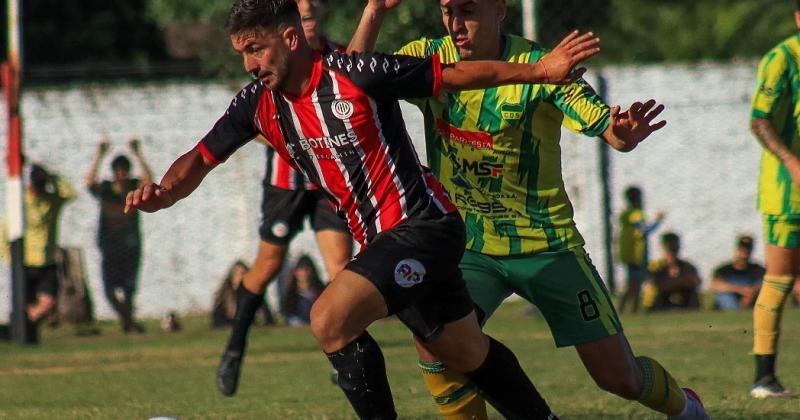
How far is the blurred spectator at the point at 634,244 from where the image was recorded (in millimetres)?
15906

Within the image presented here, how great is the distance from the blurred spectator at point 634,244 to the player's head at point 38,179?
6.45 meters

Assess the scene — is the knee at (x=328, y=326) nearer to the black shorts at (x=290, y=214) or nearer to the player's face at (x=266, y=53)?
the player's face at (x=266, y=53)

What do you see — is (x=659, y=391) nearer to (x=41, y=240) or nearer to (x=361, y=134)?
(x=361, y=134)

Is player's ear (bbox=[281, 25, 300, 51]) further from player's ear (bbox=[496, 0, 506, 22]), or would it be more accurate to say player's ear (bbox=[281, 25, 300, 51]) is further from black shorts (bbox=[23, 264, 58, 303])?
black shorts (bbox=[23, 264, 58, 303])

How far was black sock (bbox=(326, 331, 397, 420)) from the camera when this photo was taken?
5.15 meters

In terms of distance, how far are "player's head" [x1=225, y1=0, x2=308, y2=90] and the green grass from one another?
2.63 metres

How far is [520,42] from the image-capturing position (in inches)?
237

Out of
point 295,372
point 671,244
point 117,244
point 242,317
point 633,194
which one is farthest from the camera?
point 633,194

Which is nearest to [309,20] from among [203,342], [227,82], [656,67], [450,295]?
[450,295]

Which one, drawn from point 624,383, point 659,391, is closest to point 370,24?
point 624,383

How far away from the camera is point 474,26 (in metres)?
5.86

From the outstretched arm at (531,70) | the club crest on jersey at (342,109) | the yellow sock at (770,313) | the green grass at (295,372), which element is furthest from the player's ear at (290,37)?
the yellow sock at (770,313)

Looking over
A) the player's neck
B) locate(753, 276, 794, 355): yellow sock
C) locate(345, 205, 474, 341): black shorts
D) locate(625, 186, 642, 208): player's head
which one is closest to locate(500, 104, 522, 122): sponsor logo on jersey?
locate(345, 205, 474, 341): black shorts

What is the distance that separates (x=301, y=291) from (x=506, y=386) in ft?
33.2
